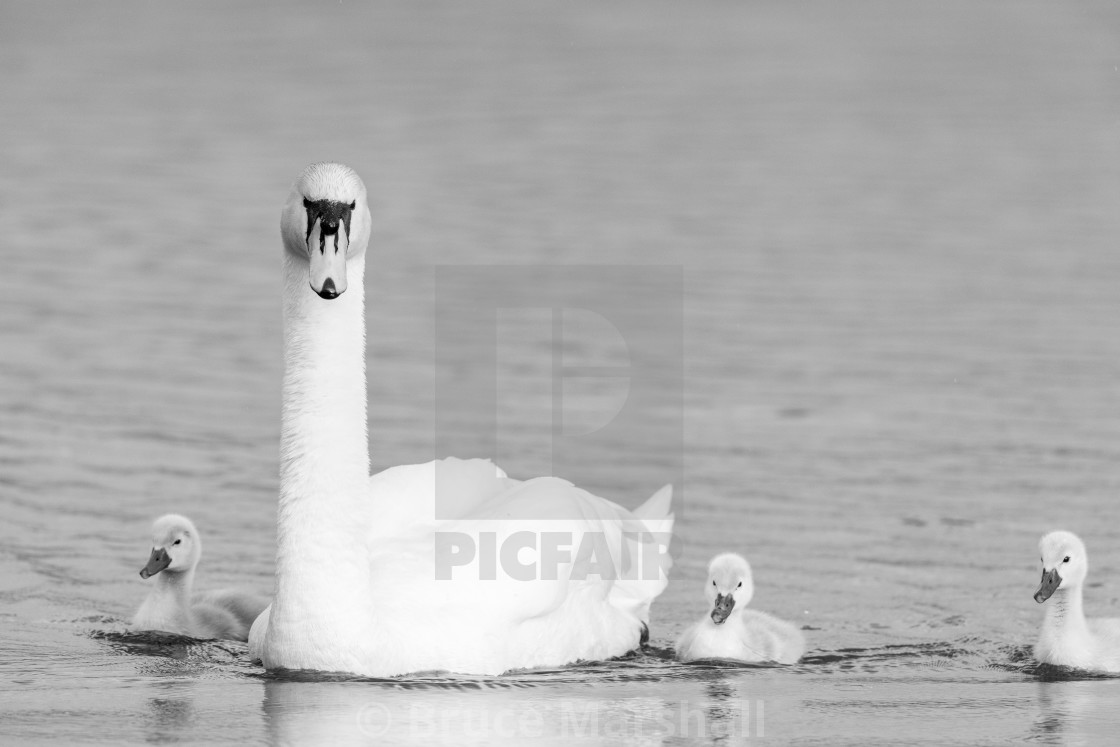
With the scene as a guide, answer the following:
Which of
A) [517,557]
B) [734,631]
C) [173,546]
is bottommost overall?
[734,631]

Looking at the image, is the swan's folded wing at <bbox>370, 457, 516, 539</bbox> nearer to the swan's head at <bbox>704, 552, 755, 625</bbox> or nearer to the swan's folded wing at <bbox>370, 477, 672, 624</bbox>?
the swan's folded wing at <bbox>370, 477, 672, 624</bbox>

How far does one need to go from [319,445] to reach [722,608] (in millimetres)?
1739

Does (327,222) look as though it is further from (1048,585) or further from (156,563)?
(1048,585)

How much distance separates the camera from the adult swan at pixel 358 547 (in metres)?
7.00

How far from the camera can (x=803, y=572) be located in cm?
916

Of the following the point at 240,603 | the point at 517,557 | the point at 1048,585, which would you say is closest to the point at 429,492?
the point at 517,557

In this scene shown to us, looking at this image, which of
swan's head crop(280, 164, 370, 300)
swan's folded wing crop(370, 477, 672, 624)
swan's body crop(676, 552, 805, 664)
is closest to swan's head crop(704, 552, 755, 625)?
swan's body crop(676, 552, 805, 664)

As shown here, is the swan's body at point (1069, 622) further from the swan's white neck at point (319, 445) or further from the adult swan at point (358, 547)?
the swan's white neck at point (319, 445)

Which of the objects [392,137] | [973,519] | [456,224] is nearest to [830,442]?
[973,519]

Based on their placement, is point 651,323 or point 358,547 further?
point 651,323

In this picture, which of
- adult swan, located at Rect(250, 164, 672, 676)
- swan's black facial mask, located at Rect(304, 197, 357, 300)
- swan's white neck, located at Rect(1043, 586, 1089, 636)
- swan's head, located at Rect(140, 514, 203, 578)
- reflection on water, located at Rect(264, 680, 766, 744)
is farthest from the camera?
swan's head, located at Rect(140, 514, 203, 578)

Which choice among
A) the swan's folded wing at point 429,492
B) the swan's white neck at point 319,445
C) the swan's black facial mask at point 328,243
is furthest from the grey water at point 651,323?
the swan's black facial mask at point 328,243

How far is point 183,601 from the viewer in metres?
8.38

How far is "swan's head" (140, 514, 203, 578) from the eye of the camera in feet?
27.7
